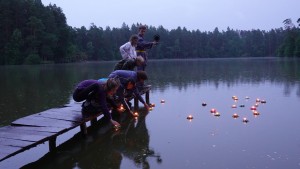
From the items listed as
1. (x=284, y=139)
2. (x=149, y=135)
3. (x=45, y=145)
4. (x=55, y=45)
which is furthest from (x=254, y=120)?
(x=55, y=45)

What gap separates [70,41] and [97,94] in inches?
3391

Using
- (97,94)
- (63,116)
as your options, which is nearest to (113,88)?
(97,94)

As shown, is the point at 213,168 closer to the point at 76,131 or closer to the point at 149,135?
the point at 149,135

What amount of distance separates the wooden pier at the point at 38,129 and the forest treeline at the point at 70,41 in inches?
2668

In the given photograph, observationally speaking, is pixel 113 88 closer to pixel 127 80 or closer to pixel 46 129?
pixel 46 129

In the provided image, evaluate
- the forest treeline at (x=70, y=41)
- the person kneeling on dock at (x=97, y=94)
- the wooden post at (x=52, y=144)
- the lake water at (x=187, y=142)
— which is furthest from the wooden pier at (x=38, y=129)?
the forest treeline at (x=70, y=41)

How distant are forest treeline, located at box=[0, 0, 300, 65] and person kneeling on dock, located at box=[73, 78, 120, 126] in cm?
6769

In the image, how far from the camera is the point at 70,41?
91.1m

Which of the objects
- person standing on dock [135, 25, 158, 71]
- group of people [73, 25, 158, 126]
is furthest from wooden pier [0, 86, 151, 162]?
person standing on dock [135, 25, 158, 71]

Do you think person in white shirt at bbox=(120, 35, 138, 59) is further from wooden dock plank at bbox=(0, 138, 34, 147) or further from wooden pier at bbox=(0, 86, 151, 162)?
wooden dock plank at bbox=(0, 138, 34, 147)

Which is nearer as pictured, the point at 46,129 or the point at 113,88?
the point at 46,129

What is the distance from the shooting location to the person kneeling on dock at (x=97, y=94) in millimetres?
7438

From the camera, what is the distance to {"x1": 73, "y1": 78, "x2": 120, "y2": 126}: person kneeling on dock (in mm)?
7438

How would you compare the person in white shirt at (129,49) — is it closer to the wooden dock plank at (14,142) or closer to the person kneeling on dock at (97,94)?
the person kneeling on dock at (97,94)
